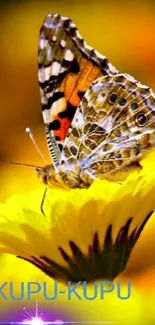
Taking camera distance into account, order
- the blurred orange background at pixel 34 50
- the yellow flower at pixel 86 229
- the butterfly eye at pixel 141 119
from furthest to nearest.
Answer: the blurred orange background at pixel 34 50, the butterfly eye at pixel 141 119, the yellow flower at pixel 86 229

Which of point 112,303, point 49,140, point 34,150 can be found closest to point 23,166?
point 34,150

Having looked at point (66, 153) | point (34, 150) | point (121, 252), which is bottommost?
point (121, 252)

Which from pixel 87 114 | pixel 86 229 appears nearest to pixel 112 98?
pixel 87 114

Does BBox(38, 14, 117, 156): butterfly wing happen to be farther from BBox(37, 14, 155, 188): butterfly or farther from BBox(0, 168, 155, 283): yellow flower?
BBox(0, 168, 155, 283): yellow flower

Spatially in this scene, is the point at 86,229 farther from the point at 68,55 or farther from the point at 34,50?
the point at 34,50

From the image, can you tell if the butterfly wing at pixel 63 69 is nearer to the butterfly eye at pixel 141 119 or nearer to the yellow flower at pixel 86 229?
the butterfly eye at pixel 141 119

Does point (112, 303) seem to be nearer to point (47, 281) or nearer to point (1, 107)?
point (47, 281)

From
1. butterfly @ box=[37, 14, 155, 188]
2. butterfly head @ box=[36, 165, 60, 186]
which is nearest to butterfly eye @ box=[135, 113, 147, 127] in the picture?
butterfly @ box=[37, 14, 155, 188]

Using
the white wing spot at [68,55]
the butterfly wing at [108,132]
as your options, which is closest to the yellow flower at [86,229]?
the butterfly wing at [108,132]
